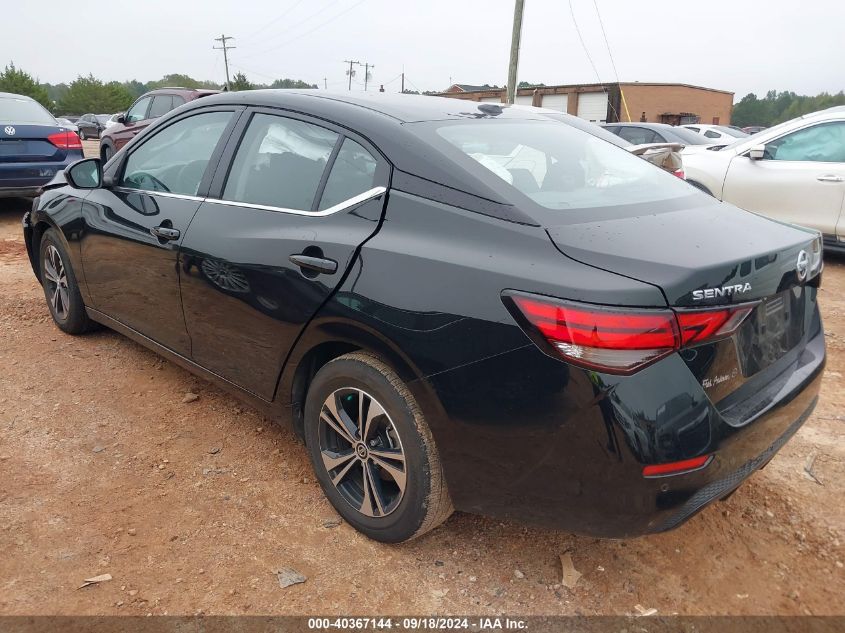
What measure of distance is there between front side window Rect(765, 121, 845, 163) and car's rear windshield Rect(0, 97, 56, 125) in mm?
8621

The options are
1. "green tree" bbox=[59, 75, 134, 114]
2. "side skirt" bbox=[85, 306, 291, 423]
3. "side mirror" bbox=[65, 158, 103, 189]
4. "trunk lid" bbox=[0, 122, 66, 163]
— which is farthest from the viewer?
"green tree" bbox=[59, 75, 134, 114]

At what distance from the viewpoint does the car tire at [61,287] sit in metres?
4.14

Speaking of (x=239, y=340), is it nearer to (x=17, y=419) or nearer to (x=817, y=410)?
(x=17, y=419)

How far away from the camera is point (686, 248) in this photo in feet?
6.39

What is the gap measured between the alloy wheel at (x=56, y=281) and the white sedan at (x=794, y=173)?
21.2 ft

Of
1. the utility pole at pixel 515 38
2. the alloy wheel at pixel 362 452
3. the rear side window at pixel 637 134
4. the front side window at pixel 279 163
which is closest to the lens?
the alloy wheel at pixel 362 452

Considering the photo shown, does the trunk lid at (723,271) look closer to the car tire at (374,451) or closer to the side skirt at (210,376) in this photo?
the car tire at (374,451)

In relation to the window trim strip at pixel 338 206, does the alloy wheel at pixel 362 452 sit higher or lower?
lower

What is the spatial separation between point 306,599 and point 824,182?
654 centimetres

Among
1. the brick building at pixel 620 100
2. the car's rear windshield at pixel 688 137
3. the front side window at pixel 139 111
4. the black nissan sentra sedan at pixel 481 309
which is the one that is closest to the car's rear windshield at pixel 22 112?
the front side window at pixel 139 111

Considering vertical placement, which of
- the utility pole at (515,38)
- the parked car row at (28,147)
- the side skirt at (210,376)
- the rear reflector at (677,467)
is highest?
the utility pole at (515,38)

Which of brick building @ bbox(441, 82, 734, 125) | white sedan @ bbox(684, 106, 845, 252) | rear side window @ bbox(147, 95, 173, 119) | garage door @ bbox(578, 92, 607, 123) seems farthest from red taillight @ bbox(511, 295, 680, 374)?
garage door @ bbox(578, 92, 607, 123)

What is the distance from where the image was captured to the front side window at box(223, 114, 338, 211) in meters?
2.59

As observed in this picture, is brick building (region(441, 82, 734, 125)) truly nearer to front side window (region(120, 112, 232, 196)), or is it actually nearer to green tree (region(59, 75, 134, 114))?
front side window (region(120, 112, 232, 196))
